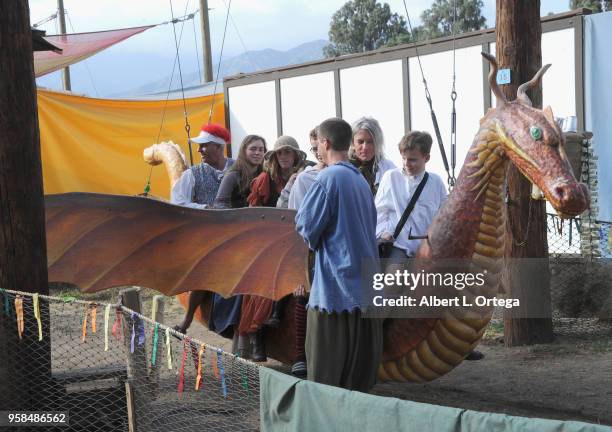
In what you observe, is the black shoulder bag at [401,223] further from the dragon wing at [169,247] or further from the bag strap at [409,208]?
the dragon wing at [169,247]

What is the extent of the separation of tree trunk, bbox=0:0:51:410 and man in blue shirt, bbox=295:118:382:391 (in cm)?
147

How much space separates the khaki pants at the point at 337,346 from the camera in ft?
12.6

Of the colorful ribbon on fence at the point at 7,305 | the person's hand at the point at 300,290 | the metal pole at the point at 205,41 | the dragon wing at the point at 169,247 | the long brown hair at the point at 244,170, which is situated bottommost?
the person's hand at the point at 300,290

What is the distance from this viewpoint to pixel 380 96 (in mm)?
11016

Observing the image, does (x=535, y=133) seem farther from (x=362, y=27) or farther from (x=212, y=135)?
(x=362, y=27)

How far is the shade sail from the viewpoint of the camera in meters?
10.9

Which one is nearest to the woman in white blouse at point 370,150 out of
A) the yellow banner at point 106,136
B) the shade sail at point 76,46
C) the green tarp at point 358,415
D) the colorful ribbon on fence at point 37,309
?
the colorful ribbon on fence at point 37,309

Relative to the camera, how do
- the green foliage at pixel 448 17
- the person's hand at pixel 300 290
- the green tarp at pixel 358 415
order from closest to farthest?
1. the green tarp at pixel 358 415
2. the person's hand at pixel 300 290
3. the green foliage at pixel 448 17

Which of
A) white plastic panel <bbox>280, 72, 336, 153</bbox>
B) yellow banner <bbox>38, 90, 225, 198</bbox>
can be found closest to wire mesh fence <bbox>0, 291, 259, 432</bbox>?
white plastic panel <bbox>280, 72, 336, 153</bbox>

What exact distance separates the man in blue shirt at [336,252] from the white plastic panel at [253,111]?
29.4 ft

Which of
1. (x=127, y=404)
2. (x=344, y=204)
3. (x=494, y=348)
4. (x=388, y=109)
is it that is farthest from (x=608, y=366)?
(x=388, y=109)

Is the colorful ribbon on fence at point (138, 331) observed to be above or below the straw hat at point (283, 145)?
below

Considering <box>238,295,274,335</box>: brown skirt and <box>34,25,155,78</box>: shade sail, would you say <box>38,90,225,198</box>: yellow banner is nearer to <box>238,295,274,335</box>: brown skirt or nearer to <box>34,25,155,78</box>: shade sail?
<box>34,25,155,78</box>: shade sail

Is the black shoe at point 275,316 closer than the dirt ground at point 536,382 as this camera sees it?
No
